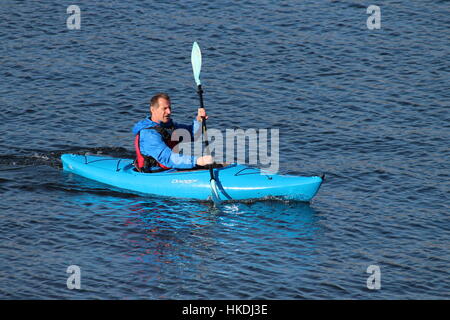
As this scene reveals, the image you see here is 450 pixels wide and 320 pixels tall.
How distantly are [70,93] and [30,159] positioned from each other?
3.33 m

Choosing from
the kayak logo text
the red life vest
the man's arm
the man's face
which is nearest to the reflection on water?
the red life vest

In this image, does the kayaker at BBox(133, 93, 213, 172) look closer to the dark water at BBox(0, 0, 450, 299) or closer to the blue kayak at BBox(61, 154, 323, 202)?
the blue kayak at BBox(61, 154, 323, 202)

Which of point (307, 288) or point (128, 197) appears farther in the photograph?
point (128, 197)

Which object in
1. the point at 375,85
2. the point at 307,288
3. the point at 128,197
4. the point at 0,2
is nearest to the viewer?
the point at 307,288

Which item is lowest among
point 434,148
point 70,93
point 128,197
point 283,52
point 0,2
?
point 128,197

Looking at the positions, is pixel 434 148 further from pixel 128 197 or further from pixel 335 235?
pixel 128 197

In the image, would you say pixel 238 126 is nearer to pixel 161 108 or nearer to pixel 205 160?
pixel 161 108

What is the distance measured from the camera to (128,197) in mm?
12203

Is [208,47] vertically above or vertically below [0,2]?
below

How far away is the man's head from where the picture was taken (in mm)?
11703

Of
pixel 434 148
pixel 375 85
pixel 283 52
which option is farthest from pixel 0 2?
pixel 434 148

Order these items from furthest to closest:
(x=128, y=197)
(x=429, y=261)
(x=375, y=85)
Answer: (x=375, y=85) → (x=128, y=197) → (x=429, y=261)

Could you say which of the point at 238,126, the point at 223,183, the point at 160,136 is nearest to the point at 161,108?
the point at 160,136

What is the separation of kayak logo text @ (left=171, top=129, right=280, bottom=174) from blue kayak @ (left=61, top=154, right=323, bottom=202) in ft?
4.08
